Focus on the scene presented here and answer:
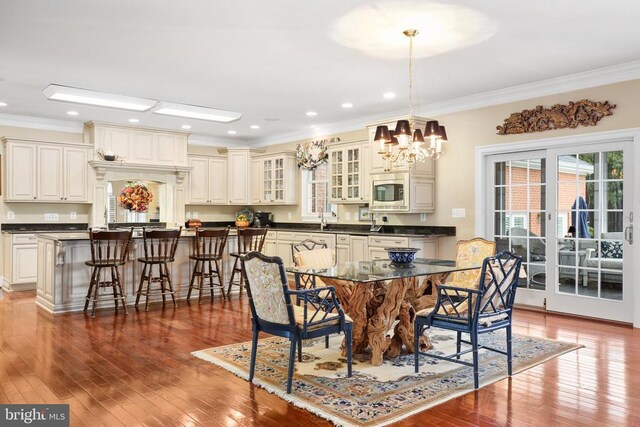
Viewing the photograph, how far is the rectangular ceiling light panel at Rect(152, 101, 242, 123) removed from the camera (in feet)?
21.1

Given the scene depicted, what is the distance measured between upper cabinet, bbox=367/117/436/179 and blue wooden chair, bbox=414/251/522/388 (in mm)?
3139

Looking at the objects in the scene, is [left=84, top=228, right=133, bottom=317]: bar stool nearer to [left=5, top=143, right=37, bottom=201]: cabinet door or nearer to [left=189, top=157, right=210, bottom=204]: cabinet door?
[left=5, top=143, right=37, bottom=201]: cabinet door

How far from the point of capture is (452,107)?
6.75 meters

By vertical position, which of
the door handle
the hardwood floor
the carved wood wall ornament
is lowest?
the hardwood floor

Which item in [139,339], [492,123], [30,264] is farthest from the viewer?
[30,264]

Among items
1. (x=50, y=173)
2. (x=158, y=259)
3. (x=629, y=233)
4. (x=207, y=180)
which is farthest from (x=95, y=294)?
(x=629, y=233)

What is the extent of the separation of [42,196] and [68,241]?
8.37ft

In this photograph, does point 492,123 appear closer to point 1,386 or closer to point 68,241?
point 68,241

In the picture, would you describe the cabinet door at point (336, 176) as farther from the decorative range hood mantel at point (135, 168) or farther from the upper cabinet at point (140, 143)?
the upper cabinet at point (140, 143)

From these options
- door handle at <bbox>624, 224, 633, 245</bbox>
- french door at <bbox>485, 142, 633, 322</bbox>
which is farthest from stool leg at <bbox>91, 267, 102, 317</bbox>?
door handle at <bbox>624, 224, 633, 245</bbox>

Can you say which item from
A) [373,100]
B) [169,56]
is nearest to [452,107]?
[373,100]

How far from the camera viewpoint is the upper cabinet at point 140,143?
8227mm

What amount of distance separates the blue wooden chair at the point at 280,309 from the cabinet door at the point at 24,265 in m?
5.40

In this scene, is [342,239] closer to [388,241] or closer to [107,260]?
[388,241]
